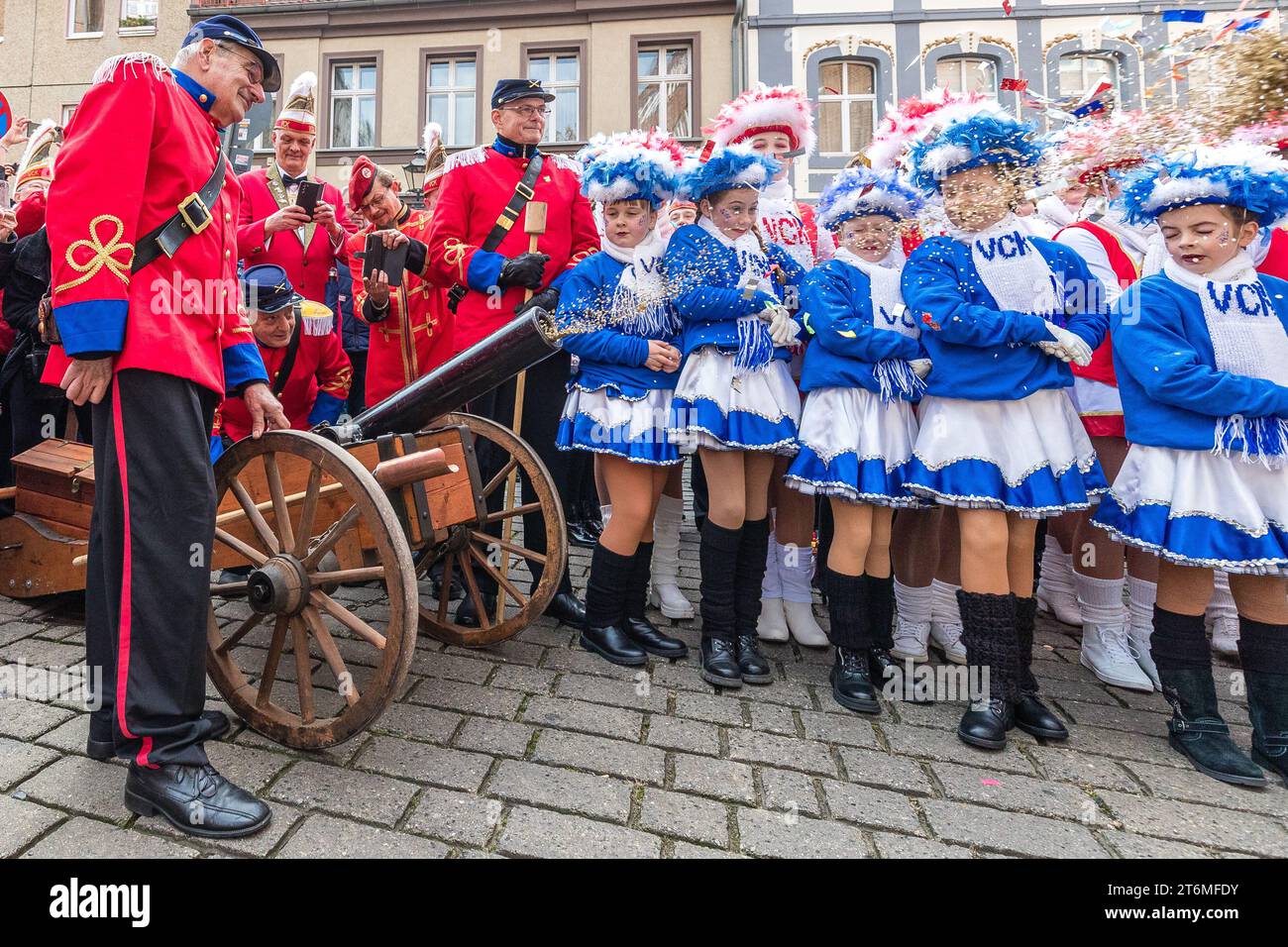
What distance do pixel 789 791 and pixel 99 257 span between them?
211 cm

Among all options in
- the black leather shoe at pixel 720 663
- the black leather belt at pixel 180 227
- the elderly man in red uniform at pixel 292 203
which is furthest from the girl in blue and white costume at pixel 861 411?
the elderly man in red uniform at pixel 292 203

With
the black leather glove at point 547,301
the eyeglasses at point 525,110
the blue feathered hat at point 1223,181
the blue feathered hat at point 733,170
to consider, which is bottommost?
the black leather glove at point 547,301

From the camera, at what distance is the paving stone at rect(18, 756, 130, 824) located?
71.7 inches

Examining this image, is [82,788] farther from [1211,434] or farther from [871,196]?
[1211,434]

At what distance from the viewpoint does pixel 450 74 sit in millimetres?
14406

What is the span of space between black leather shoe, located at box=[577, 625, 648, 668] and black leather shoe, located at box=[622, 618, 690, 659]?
3 cm

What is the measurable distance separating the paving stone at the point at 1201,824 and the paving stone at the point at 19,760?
283 cm

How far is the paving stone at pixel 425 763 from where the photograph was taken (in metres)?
1.99

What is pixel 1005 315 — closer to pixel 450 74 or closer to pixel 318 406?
pixel 318 406

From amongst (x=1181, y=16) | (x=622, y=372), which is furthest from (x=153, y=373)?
(x=1181, y=16)

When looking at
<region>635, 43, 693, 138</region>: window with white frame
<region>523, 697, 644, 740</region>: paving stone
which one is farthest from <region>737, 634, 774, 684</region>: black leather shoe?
<region>635, 43, 693, 138</region>: window with white frame

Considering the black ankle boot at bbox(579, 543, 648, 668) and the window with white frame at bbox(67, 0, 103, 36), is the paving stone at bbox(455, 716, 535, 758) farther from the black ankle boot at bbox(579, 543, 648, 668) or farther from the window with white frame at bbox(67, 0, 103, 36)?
the window with white frame at bbox(67, 0, 103, 36)

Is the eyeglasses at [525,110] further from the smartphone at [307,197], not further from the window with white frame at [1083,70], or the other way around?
the window with white frame at [1083,70]
